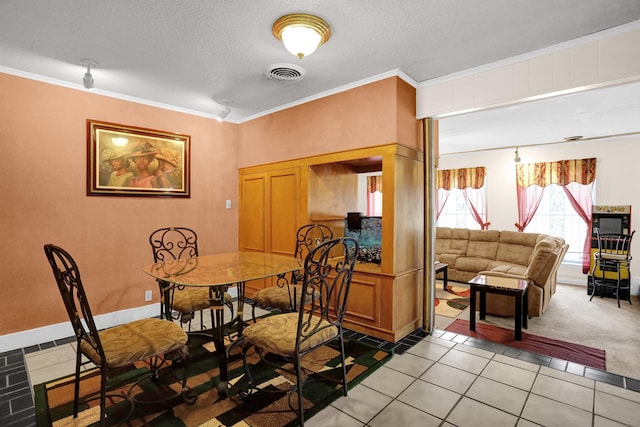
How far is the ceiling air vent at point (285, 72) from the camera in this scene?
2.90 metres

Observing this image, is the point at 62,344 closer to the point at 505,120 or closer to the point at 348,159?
the point at 348,159

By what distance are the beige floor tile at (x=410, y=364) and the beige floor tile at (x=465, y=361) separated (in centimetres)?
16

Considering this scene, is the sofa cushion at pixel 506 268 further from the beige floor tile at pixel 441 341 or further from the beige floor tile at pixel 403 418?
the beige floor tile at pixel 403 418

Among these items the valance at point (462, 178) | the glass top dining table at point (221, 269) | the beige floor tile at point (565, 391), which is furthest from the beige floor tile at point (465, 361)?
the valance at point (462, 178)

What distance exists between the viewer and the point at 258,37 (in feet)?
8.02

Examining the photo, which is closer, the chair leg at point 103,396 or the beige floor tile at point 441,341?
the chair leg at point 103,396

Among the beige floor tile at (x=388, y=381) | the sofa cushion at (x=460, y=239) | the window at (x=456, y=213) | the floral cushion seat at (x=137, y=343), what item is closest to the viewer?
the floral cushion seat at (x=137, y=343)

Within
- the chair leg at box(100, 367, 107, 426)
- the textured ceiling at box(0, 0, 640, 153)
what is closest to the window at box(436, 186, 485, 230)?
the textured ceiling at box(0, 0, 640, 153)

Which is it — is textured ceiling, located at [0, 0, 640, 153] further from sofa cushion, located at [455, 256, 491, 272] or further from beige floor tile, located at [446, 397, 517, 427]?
sofa cushion, located at [455, 256, 491, 272]

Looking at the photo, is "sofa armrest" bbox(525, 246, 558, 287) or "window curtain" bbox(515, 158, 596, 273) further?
"window curtain" bbox(515, 158, 596, 273)

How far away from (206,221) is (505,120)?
4.32 meters

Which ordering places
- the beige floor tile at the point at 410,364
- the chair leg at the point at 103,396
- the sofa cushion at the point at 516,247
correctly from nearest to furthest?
the chair leg at the point at 103,396
the beige floor tile at the point at 410,364
the sofa cushion at the point at 516,247

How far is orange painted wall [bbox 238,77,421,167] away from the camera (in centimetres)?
304

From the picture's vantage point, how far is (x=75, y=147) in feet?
10.9
